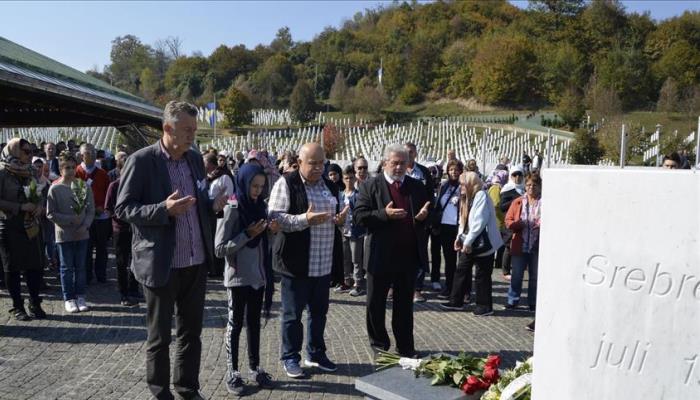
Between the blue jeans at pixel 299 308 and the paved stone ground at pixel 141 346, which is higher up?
the blue jeans at pixel 299 308

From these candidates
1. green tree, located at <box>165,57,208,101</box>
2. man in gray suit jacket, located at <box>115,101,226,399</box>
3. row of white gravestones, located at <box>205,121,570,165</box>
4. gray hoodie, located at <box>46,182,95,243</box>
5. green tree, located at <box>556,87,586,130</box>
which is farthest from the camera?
green tree, located at <box>165,57,208,101</box>

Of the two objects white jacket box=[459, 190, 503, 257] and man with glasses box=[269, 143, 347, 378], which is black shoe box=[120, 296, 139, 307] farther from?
white jacket box=[459, 190, 503, 257]

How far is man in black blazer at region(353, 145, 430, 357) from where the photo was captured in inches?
209

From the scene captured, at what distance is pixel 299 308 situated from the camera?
194 inches

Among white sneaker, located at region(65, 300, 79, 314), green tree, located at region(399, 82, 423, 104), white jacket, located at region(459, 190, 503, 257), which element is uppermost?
green tree, located at region(399, 82, 423, 104)

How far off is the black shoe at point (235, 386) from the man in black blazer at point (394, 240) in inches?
55.6

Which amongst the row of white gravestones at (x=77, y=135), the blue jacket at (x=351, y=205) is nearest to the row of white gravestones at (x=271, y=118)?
the row of white gravestones at (x=77, y=135)

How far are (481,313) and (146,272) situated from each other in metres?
4.81

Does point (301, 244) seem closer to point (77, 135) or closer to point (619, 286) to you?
point (619, 286)

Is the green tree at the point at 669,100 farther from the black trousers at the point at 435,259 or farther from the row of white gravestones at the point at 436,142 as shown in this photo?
the black trousers at the point at 435,259

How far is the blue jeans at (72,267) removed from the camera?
6930 mm

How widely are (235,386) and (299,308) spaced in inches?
31.8

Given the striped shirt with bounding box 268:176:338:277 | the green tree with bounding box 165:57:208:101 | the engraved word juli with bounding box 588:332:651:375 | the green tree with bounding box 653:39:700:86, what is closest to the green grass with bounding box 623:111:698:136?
the green tree with bounding box 653:39:700:86

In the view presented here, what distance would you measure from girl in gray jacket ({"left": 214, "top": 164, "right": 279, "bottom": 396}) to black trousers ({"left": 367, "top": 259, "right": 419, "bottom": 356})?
113 cm
